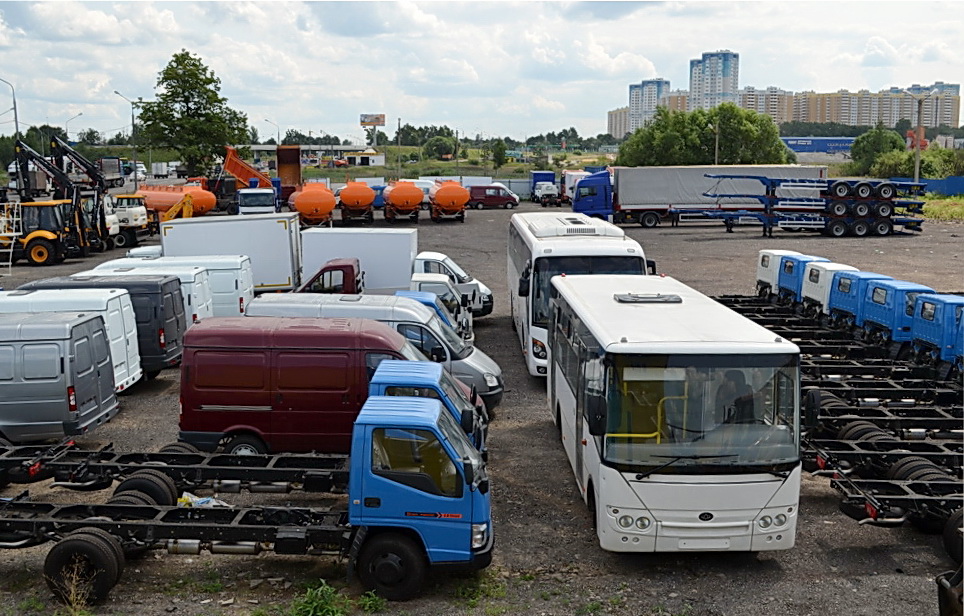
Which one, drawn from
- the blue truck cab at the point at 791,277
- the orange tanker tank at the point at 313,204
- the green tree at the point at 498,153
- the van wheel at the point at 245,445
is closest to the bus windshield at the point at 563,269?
the blue truck cab at the point at 791,277

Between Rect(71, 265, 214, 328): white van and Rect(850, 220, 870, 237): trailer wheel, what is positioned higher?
Rect(71, 265, 214, 328): white van

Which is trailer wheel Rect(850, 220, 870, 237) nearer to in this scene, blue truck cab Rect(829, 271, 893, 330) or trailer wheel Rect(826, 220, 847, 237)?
trailer wheel Rect(826, 220, 847, 237)

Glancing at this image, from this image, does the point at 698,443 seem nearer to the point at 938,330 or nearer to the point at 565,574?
the point at 565,574

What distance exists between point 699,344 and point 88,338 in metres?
8.50

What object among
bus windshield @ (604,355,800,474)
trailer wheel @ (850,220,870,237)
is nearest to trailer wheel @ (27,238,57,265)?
bus windshield @ (604,355,800,474)

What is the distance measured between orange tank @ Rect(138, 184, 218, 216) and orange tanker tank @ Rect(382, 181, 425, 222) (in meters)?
8.95

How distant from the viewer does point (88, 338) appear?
1284cm

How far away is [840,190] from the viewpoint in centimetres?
4259

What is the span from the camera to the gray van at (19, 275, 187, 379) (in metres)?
16.1

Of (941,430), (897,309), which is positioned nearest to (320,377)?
(941,430)

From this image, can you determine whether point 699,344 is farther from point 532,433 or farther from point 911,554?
point 532,433

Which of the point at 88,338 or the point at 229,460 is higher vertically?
the point at 88,338

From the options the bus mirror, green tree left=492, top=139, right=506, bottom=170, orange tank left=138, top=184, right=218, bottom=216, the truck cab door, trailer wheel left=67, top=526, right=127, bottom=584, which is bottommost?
trailer wheel left=67, top=526, right=127, bottom=584

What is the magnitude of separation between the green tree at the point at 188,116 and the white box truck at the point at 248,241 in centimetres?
4462
